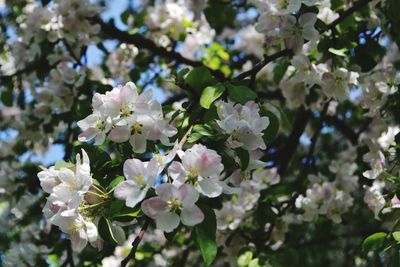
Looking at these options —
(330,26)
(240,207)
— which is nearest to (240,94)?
(330,26)

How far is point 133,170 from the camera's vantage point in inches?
46.3

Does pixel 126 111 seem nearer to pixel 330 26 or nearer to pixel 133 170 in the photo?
pixel 133 170

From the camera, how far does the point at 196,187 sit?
3.78 feet

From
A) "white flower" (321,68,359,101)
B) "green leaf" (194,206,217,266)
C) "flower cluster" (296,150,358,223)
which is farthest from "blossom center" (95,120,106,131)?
"flower cluster" (296,150,358,223)

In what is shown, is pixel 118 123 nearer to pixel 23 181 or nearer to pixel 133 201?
pixel 133 201

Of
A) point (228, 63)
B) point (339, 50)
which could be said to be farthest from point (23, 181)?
point (339, 50)

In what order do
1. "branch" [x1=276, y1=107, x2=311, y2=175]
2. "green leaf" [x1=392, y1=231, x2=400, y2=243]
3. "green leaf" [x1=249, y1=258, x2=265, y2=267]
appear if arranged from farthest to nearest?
"branch" [x1=276, y1=107, x2=311, y2=175] < "green leaf" [x1=249, y1=258, x2=265, y2=267] < "green leaf" [x1=392, y1=231, x2=400, y2=243]

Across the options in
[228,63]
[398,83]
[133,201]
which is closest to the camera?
Result: [133,201]

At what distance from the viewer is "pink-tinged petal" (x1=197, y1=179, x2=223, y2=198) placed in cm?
115

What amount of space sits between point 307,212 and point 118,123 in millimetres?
1251

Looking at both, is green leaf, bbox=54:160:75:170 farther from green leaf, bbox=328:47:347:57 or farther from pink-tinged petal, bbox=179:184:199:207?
green leaf, bbox=328:47:347:57

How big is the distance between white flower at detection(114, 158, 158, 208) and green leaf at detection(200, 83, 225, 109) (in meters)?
0.25

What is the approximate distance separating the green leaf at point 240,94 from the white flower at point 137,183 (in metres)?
0.31

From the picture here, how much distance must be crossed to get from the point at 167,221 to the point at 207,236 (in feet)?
0.27
